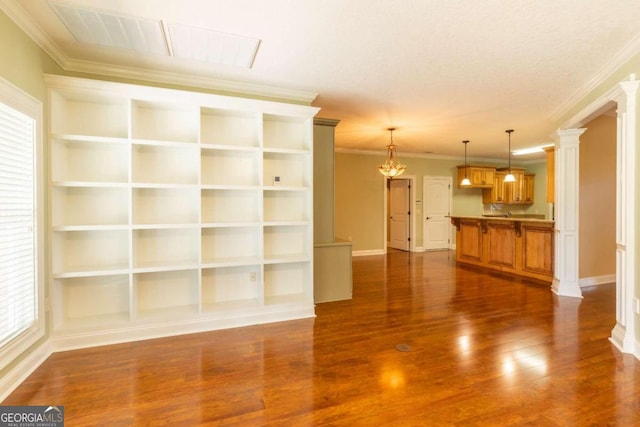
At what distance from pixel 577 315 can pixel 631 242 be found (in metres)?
1.38

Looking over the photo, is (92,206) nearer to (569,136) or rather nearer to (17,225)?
(17,225)

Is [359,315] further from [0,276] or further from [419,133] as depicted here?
[419,133]

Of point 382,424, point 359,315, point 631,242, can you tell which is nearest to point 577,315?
point 631,242

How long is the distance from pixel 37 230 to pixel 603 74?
525 cm

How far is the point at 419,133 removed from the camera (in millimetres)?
5727

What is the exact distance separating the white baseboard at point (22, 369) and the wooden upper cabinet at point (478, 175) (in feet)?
28.6

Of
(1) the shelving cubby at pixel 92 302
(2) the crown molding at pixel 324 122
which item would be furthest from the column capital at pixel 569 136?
(1) the shelving cubby at pixel 92 302

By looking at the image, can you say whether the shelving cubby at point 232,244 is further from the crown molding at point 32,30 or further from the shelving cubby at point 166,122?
the crown molding at point 32,30

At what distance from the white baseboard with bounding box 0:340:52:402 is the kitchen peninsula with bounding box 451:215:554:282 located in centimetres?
635

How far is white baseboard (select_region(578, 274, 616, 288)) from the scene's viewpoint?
4.62 meters

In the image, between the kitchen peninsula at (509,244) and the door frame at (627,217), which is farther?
the kitchen peninsula at (509,244)

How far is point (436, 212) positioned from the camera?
846cm

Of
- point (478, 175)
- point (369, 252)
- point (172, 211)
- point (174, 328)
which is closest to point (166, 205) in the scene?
point (172, 211)

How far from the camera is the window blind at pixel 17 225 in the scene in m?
1.98
